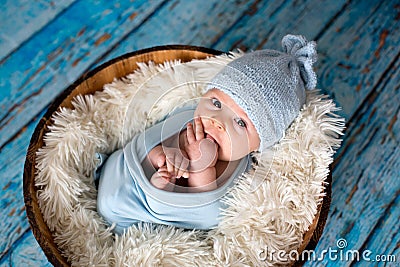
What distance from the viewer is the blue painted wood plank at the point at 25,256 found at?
994 millimetres

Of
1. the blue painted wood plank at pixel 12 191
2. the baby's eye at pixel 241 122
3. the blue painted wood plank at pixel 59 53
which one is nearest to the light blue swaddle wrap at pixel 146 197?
the baby's eye at pixel 241 122

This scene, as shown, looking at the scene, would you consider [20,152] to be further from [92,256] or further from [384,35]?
[384,35]

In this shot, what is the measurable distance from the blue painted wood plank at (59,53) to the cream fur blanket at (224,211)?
0.23 metres

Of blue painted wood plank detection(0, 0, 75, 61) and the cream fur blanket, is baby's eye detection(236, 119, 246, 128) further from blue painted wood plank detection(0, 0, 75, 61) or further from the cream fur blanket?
blue painted wood plank detection(0, 0, 75, 61)

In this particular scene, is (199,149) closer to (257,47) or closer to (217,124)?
(217,124)

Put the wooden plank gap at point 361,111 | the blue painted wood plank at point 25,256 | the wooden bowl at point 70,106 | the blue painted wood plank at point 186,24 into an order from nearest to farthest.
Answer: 1. the wooden bowl at point 70,106
2. the blue painted wood plank at point 25,256
3. the wooden plank gap at point 361,111
4. the blue painted wood plank at point 186,24

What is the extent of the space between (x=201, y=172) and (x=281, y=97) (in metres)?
0.20

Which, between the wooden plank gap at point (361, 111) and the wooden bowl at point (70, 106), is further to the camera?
the wooden plank gap at point (361, 111)

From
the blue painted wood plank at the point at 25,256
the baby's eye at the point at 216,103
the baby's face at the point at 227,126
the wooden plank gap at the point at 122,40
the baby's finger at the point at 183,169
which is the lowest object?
the blue painted wood plank at the point at 25,256

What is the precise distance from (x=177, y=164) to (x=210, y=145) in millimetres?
72

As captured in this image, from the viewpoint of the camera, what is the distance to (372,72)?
4.07ft

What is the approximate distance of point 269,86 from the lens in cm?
85

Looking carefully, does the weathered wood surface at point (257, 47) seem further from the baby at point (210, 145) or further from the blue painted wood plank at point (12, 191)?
the baby at point (210, 145)

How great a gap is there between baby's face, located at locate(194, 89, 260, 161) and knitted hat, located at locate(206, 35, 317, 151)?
0.05 ft
